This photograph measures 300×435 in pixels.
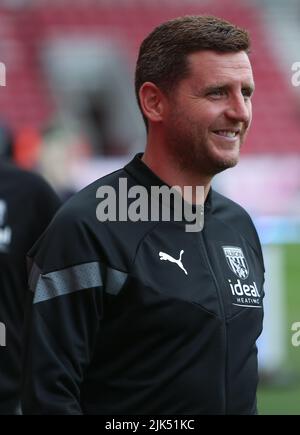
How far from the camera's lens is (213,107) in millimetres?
2596

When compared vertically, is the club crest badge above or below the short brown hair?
below

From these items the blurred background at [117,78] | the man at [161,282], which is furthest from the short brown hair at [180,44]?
the blurred background at [117,78]

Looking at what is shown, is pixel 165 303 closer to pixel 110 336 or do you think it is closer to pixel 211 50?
pixel 110 336

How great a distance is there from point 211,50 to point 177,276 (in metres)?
0.59

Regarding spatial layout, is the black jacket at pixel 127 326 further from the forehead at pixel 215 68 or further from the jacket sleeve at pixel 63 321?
the forehead at pixel 215 68

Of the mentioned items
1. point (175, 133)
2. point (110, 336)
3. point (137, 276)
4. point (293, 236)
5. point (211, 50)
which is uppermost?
point (211, 50)

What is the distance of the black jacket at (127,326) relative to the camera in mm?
2443

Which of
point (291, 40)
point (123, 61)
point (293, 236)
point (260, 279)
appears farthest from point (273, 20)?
point (260, 279)

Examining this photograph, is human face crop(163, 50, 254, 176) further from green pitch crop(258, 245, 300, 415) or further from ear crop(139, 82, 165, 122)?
green pitch crop(258, 245, 300, 415)

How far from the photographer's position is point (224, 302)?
102 inches

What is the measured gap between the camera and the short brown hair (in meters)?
2.62

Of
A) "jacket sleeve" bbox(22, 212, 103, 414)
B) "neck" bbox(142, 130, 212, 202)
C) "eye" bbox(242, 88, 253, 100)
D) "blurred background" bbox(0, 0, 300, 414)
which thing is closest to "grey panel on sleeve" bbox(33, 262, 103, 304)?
"jacket sleeve" bbox(22, 212, 103, 414)

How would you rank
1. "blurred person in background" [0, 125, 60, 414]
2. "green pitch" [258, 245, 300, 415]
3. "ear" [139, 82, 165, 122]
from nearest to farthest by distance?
"ear" [139, 82, 165, 122] → "blurred person in background" [0, 125, 60, 414] → "green pitch" [258, 245, 300, 415]

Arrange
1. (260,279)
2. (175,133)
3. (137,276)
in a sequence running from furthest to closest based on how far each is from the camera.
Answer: (260,279) < (175,133) < (137,276)
